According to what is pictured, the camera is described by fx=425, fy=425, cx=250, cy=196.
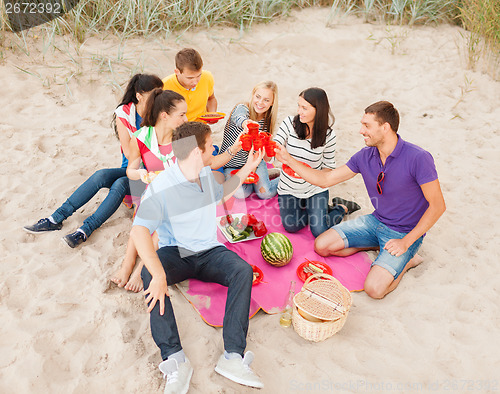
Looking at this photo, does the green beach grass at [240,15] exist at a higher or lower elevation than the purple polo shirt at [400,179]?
higher

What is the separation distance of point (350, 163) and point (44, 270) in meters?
2.65

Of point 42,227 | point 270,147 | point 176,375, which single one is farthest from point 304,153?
point 42,227

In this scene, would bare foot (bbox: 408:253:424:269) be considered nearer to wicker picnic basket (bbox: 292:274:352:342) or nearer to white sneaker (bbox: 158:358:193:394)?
wicker picnic basket (bbox: 292:274:352:342)

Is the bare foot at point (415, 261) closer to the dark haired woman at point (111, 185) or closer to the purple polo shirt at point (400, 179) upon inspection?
the purple polo shirt at point (400, 179)

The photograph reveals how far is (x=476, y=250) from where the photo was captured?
371cm

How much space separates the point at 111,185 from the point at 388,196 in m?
2.49

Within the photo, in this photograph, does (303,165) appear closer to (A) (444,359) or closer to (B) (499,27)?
(A) (444,359)

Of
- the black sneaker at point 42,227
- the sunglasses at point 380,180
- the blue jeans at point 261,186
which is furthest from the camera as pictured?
the blue jeans at point 261,186

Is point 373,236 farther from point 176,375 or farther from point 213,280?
point 176,375

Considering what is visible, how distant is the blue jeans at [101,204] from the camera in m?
3.75

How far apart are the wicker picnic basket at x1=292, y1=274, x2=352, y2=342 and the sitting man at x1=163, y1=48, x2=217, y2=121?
2.38 m

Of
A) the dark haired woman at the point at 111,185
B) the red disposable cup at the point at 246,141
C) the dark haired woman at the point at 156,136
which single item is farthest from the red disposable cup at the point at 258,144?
the dark haired woman at the point at 111,185

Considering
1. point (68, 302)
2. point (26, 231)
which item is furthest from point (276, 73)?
point (68, 302)

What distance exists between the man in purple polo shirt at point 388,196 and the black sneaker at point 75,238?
1.83 meters
